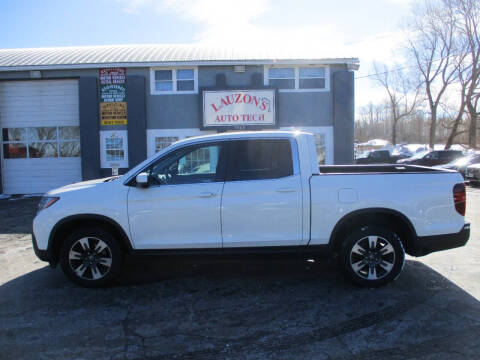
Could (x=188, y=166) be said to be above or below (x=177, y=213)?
above

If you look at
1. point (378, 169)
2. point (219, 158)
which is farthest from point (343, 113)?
point (219, 158)

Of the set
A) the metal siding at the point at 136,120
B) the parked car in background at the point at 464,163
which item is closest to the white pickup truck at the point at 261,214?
the metal siding at the point at 136,120

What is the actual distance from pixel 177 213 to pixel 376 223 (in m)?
2.38

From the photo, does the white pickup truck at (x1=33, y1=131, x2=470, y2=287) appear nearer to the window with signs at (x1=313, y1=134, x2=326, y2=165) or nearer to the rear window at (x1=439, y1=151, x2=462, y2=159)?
the window with signs at (x1=313, y1=134, x2=326, y2=165)

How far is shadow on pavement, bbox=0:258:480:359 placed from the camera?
3.21m

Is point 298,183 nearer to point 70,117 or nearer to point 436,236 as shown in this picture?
point 436,236

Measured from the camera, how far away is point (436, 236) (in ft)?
14.5

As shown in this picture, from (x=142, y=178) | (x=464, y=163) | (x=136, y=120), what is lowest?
(x=464, y=163)

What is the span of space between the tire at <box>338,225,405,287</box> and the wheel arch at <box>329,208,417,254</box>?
0.09m

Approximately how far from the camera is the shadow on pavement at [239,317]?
3.21m

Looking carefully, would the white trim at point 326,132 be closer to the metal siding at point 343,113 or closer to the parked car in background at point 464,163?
the metal siding at point 343,113

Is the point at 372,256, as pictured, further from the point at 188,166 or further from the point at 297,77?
the point at 297,77

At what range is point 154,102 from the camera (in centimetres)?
1404

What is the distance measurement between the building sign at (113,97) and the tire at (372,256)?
11.5 meters
